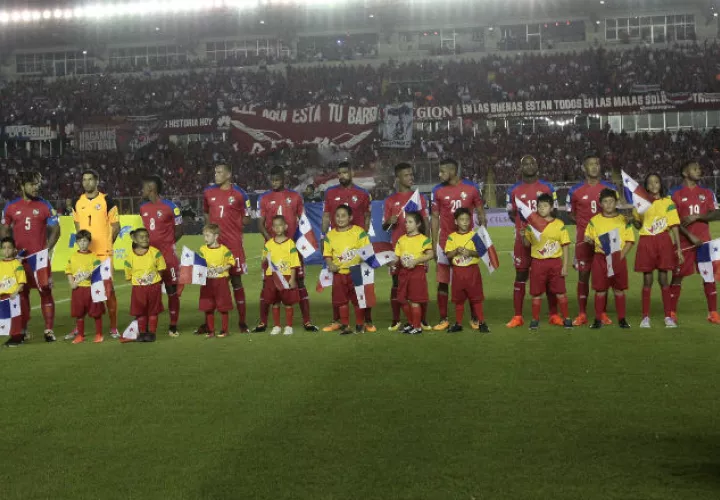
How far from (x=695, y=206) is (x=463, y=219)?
9.03 ft

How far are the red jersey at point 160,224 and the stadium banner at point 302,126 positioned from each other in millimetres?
30070

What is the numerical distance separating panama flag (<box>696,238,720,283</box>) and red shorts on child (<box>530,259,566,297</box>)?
166 centimetres

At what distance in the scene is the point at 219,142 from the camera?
148 ft

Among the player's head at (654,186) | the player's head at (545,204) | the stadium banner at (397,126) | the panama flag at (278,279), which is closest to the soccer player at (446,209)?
the player's head at (545,204)

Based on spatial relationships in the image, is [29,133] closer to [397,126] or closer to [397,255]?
[397,126]

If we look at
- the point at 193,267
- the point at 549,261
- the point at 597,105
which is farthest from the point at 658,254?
the point at 597,105

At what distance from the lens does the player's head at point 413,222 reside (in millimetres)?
10055

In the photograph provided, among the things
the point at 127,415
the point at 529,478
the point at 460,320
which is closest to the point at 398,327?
the point at 460,320

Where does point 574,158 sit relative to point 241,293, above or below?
above

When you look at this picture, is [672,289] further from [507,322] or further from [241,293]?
[241,293]

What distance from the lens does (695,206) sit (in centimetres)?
1035

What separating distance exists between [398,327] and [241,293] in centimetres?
192

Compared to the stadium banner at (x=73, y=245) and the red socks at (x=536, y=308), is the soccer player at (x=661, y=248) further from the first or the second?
the stadium banner at (x=73, y=245)

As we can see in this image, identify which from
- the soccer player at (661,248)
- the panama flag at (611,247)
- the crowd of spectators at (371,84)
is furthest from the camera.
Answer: the crowd of spectators at (371,84)
